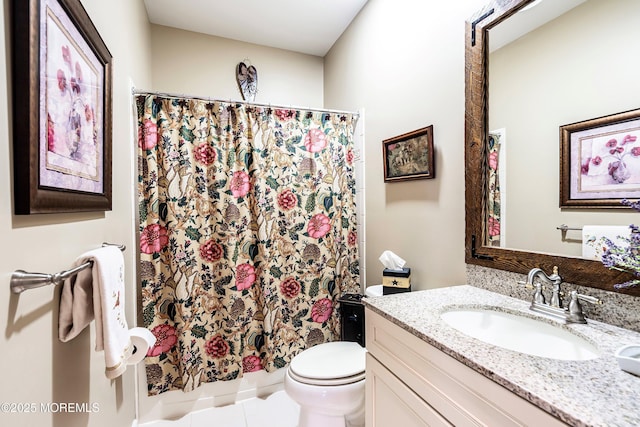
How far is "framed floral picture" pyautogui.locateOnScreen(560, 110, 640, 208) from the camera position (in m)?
0.83

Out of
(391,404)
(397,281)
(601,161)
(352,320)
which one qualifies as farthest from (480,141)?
→ (352,320)

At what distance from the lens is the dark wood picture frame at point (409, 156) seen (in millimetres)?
1497

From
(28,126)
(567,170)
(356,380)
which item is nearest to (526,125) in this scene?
(567,170)

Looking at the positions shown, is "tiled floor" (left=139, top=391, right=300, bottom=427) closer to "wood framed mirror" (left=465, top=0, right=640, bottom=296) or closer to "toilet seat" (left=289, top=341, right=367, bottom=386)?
"toilet seat" (left=289, top=341, right=367, bottom=386)

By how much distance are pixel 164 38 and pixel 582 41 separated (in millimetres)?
2571

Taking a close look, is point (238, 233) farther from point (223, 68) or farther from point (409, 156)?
point (223, 68)

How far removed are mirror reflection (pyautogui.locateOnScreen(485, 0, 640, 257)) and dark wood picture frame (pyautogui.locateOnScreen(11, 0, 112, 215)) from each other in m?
1.42

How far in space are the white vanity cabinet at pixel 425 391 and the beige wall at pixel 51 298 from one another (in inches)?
36.3

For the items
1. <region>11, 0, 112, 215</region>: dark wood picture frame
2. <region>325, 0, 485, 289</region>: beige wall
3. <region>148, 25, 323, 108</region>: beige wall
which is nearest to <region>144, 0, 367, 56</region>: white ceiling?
<region>148, 25, 323, 108</region>: beige wall

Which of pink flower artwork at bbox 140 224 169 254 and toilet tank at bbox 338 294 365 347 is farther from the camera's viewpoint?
toilet tank at bbox 338 294 365 347

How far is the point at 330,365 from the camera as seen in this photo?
1489 mm

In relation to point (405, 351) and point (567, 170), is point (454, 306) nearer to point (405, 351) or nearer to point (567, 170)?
point (405, 351)

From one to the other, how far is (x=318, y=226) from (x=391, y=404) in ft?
4.10

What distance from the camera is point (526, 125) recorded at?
1.10 metres
